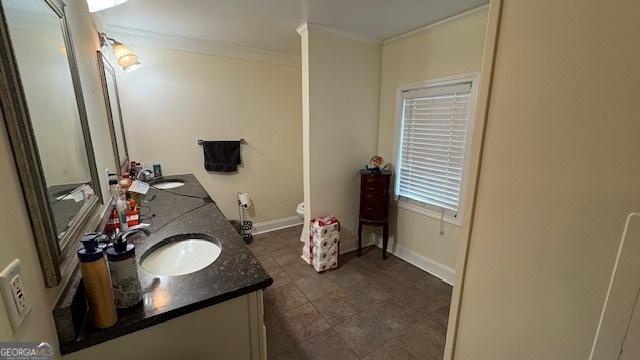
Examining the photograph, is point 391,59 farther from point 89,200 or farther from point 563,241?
point 89,200

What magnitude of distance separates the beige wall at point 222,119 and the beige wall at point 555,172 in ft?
9.31

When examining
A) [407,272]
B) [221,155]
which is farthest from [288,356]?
[221,155]

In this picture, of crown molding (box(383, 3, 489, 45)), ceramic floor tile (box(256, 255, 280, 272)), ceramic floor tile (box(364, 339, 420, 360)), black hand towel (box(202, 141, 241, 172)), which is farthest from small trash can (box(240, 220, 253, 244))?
crown molding (box(383, 3, 489, 45))

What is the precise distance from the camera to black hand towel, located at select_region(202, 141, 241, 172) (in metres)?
2.94

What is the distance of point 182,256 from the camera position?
1.23 meters

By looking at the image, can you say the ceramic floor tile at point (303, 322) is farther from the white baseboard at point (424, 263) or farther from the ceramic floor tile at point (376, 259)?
the white baseboard at point (424, 263)

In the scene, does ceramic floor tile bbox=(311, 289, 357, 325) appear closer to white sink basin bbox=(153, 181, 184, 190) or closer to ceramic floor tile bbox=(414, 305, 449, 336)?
ceramic floor tile bbox=(414, 305, 449, 336)

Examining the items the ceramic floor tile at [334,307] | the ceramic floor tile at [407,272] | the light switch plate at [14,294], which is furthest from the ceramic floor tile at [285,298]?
the light switch plate at [14,294]

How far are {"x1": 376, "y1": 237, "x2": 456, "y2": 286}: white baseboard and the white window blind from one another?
0.54m

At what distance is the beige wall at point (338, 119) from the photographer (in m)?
2.38

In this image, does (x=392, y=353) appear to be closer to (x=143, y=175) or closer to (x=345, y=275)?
(x=345, y=275)

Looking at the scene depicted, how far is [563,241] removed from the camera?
642mm

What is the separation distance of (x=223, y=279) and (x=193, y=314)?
0.46 ft

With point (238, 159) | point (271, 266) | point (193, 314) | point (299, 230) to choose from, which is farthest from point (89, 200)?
point (299, 230)
